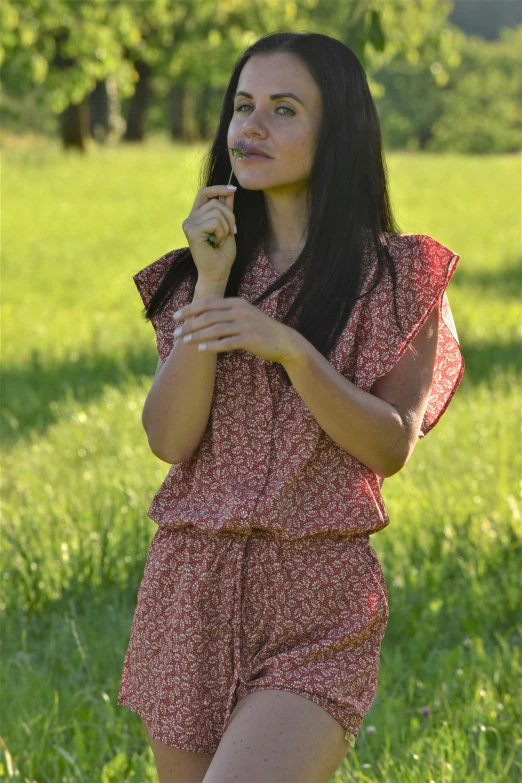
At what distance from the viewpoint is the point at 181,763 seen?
234cm

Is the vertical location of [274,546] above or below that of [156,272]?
Answer: below

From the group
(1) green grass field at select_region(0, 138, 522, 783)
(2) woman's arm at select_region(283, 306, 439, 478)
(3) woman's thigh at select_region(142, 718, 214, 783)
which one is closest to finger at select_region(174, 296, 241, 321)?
(2) woman's arm at select_region(283, 306, 439, 478)

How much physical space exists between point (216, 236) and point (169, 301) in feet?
0.83

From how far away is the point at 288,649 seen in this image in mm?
2266

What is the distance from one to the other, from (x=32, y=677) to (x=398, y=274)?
2093 mm

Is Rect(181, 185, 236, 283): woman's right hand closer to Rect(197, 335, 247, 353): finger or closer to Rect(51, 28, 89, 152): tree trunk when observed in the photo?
Rect(197, 335, 247, 353): finger

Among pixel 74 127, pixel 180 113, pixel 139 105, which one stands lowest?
pixel 180 113

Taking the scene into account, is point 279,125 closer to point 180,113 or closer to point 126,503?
point 126,503

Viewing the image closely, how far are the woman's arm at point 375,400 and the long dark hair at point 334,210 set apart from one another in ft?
0.39

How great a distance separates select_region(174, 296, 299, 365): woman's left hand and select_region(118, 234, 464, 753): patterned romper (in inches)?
8.6

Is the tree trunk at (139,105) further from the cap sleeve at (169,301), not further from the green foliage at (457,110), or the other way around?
the cap sleeve at (169,301)

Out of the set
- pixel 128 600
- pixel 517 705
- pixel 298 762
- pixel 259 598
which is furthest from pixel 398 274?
pixel 128 600

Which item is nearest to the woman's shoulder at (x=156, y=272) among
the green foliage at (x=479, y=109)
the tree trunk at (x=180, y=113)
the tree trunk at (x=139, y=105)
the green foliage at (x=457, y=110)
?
the tree trunk at (x=139, y=105)

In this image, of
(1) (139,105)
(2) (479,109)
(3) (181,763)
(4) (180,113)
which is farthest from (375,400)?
(2) (479,109)
